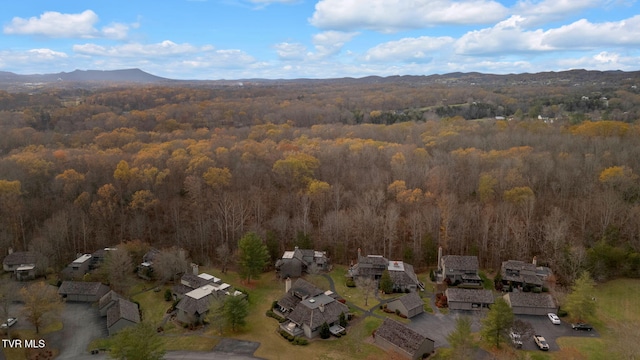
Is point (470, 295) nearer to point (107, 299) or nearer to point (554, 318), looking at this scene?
point (554, 318)

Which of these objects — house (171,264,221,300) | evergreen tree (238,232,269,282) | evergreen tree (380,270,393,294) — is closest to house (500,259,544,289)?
evergreen tree (380,270,393,294)

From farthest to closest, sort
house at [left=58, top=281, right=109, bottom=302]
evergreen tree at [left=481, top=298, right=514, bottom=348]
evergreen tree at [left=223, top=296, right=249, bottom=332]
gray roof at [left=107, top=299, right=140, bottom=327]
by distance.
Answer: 1. house at [left=58, top=281, right=109, bottom=302]
2. gray roof at [left=107, top=299, right=140, bottom=327]
3. evergreen tree at [left=223, top=296, right=249, bottom=332]
4. evergreen tree at [left=481, top=298, right=514, bottom=348]

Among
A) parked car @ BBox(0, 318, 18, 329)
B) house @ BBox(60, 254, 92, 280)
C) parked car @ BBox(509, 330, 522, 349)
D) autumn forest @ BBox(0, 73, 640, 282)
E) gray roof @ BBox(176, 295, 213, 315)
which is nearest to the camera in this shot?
parked car @ BBox(509, 330, 522, 349)

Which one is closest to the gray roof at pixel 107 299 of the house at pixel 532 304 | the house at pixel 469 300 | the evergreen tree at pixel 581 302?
the house at pixel 469 300

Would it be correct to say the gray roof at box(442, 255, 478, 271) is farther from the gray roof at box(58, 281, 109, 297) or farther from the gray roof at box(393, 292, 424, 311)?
the gray roof at box(58, 281, 109, 297)

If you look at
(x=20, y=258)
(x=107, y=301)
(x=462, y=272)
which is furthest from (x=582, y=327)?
(x=20, y=258)

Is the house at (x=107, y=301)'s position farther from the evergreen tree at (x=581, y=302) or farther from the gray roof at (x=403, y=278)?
the evergreen tree at (x=581, y=302)

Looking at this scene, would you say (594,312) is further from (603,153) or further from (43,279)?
(43,279)
